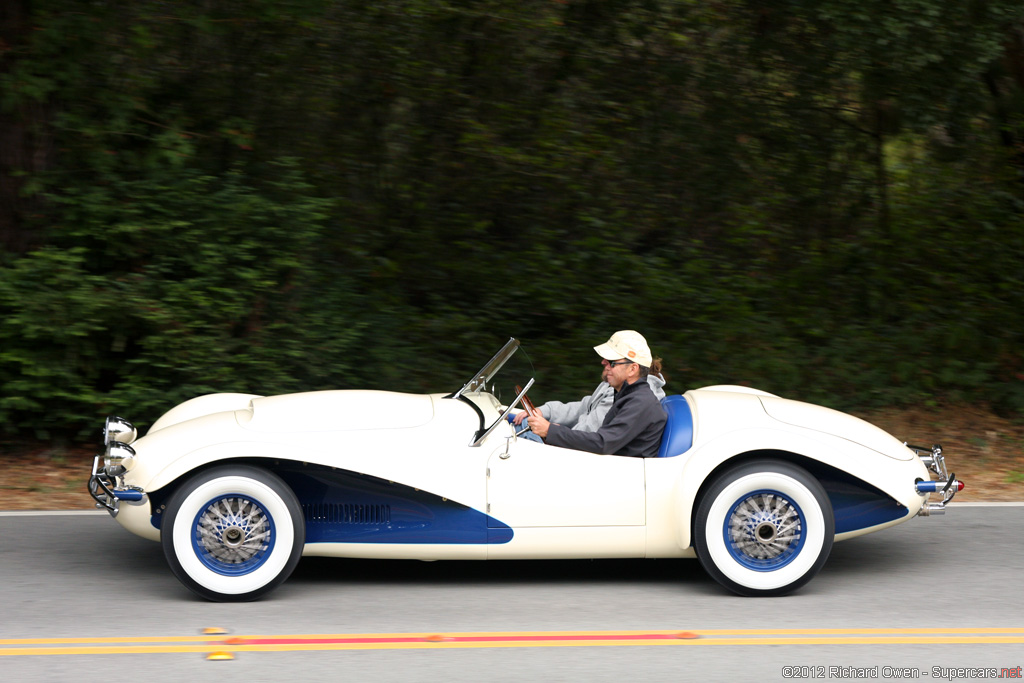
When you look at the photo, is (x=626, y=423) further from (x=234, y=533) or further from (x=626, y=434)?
(x=234, y=533)

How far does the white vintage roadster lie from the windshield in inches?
15.0

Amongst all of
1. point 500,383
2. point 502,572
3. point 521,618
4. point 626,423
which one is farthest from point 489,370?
point 521,618

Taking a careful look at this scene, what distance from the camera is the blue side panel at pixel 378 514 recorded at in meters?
4.94

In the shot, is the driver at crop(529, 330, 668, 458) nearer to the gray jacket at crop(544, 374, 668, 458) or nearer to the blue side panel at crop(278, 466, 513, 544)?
the gray jacket at crop(544, 374, 668, 458)

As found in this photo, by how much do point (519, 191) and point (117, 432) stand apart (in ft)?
19.5

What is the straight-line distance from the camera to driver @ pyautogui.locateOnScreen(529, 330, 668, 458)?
5129mm

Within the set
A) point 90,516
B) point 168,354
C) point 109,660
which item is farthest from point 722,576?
point 168,354

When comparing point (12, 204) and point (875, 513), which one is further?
point (12, 204)

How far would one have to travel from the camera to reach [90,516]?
6617mm

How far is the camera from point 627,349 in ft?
17.9

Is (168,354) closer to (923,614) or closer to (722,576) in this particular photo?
(722,576)

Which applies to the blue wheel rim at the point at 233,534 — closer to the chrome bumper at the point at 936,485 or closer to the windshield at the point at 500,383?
the windshield at the point at 500,383

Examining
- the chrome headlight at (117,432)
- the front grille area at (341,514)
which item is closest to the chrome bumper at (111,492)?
the chrome headlight at (117,432)

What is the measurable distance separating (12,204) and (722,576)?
22.2 feet
